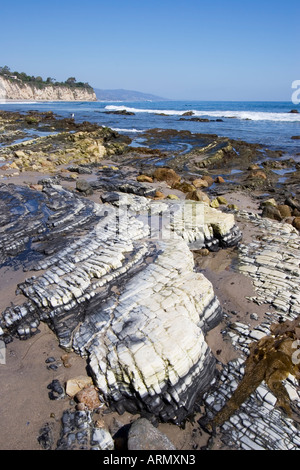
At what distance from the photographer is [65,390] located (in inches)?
159

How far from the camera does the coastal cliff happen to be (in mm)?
88500

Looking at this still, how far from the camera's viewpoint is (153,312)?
15.4 ft

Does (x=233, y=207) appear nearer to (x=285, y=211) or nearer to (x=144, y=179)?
(x=285, y=211)

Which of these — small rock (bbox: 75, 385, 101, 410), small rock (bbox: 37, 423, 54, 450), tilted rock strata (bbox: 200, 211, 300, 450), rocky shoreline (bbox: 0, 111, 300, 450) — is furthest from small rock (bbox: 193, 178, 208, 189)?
small rock (bbox: 37, 423, 54, 450)

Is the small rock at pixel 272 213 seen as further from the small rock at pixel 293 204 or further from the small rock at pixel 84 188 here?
the small rock at pixel 84 188

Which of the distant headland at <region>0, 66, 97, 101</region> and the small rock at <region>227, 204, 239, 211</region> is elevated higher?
the distant headland at <region>0, 66, 97, 101</region>

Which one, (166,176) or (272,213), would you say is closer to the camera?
(272,213)

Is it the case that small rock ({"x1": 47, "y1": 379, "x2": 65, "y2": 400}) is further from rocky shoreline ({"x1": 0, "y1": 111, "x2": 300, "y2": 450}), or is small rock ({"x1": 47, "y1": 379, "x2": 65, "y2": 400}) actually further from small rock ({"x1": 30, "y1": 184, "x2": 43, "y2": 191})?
small rock ({"x1": 30, "y1": 184, "x2": 43, "y2": 191})

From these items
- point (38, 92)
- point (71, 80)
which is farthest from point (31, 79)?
point (71, 80)

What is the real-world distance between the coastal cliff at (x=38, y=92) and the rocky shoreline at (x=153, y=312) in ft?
317

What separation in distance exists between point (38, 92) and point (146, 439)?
115 metres

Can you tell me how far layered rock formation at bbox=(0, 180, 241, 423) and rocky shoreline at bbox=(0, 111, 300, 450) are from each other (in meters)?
0.02

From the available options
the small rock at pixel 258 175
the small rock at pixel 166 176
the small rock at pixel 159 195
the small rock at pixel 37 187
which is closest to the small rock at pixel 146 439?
the small rock at pixel 159 195
